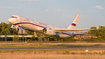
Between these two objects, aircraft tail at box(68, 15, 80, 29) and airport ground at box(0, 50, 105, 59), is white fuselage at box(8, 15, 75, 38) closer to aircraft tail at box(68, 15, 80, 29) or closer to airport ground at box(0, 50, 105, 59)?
airport ground at box(0, 50, 105, 59)

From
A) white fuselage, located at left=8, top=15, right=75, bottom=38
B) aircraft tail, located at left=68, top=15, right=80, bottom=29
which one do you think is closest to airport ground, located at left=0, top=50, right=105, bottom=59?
white fuselage, located at left=8, top=15, right=75, bottom=38

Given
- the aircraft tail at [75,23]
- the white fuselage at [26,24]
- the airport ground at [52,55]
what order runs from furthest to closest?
the aircraft tail at [75,23] < the white fuselage at [26,24] < the airport ground at [52,55]

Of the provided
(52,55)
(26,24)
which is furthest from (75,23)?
(52,55)

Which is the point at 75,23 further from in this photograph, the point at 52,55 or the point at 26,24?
the point at 52,55

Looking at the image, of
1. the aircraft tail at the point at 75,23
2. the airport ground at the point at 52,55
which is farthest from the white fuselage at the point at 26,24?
the aircraft tail at the point at 75,23

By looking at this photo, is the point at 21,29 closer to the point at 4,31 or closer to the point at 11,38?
the point at 11,38

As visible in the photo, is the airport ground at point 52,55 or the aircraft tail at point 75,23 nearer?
the airport ground at point 52,55

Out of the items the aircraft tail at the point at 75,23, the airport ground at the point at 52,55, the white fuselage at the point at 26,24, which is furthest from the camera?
the aircraft tail at the point at 75,23

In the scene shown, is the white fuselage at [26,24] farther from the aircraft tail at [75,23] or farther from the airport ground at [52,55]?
the aircraft tail at [75,23]

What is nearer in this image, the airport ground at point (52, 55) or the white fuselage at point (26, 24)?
the airport ground at point (52, 55)

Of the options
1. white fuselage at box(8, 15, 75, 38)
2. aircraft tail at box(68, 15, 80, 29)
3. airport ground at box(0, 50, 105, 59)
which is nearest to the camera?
airport ground at box(0, 50, 105, 59)

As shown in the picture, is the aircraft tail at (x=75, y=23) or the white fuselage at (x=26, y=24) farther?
the aircraft tail at (x=75, y=23)

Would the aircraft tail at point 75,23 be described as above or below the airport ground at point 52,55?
above

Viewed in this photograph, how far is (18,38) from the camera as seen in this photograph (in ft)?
265
